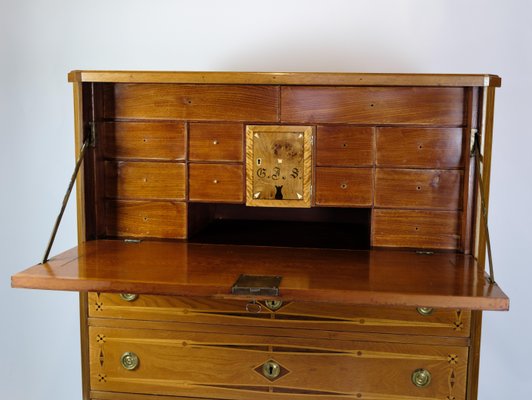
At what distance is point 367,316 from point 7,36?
231cm

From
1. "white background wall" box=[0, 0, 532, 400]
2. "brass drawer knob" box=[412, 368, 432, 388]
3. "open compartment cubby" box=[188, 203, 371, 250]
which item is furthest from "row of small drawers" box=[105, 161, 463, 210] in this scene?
"white background wall" box=[0, 0, 532, 400]

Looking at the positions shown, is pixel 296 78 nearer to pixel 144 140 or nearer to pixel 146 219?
pixel 144 140

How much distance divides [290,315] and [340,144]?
2.19 feet

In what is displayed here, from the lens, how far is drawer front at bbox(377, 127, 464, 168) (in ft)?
7.40

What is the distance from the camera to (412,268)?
204 cm

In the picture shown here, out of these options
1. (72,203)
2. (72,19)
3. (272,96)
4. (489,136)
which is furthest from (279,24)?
(72,203)

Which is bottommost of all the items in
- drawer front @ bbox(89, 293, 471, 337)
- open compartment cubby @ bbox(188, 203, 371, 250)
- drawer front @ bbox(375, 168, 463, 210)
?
drawer front @ bbox(89, 293, 471, 337)

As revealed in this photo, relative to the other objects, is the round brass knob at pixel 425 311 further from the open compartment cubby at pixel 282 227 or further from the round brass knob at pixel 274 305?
the round brass knob at pixel 274 305

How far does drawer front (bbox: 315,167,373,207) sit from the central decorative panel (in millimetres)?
50

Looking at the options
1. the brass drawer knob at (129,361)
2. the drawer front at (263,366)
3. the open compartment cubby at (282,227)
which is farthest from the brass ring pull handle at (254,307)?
the brass drawer knob at (129,361)

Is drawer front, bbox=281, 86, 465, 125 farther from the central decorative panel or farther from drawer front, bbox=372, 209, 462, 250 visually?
drawer front, bbox=372, 209, 462, 250

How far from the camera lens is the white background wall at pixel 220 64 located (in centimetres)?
285

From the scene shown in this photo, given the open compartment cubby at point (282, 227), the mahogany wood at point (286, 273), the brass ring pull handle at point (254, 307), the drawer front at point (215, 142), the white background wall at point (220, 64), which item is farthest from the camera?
the white background wall at point (220, 64)

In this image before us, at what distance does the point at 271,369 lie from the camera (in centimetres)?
→ 216
